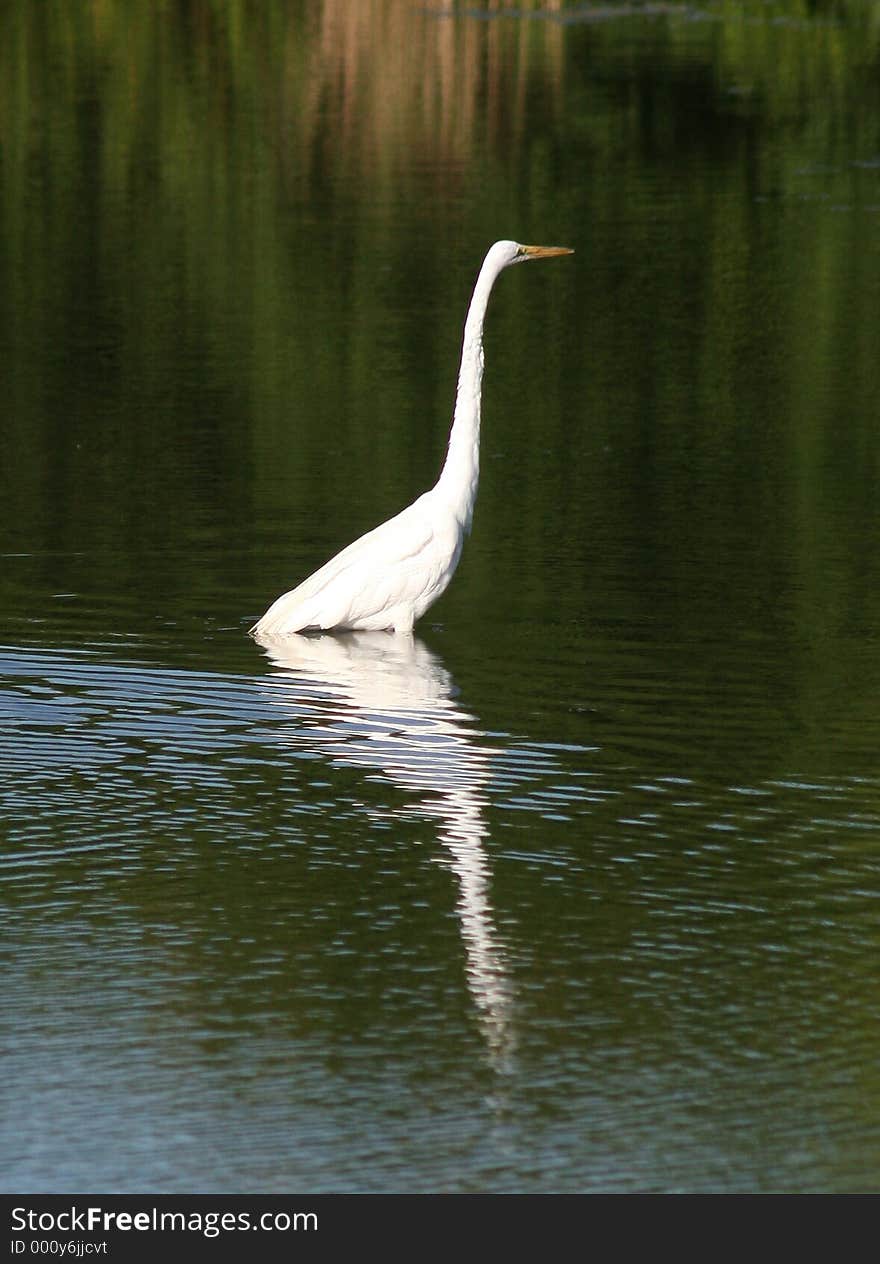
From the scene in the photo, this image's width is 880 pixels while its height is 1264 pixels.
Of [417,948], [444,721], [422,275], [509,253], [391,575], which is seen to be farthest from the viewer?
[422,275]

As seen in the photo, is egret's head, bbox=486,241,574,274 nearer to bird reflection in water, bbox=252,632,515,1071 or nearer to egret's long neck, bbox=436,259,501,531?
egret's long neck, bbox=436,259,501,531

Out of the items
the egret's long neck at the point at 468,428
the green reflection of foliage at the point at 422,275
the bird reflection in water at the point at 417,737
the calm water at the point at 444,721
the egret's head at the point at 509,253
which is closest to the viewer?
the calm water at the point at 444,721

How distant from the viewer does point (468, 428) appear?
436 inches

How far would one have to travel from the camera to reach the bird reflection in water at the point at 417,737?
6.51 meters

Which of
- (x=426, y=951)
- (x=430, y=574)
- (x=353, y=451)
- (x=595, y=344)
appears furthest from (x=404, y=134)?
(x=426, y=951)

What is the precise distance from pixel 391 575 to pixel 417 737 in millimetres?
1809

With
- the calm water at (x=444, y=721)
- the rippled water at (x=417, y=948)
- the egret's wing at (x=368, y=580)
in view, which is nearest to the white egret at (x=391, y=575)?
the egret's wing at (x=368, y=580)

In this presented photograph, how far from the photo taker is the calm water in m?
5.60

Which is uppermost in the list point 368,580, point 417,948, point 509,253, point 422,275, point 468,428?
point 509,253

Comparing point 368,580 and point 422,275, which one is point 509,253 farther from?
point 422,275

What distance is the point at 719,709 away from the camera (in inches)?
358

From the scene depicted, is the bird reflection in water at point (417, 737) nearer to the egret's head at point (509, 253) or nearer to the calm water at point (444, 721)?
the calm water at point (444, 721)

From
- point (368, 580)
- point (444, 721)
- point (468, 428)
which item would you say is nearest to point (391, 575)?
point (368, 580)

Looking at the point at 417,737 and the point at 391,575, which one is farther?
the point at 391,575
